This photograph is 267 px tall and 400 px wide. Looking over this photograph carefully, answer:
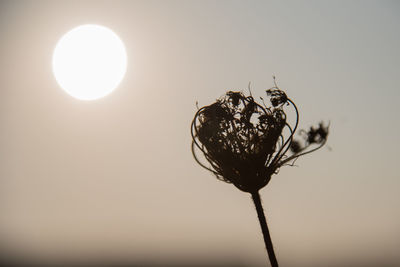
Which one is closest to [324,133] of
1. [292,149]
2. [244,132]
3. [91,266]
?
[292,149]

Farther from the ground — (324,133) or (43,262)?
(43,262)

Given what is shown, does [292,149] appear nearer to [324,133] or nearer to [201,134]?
[324,133]

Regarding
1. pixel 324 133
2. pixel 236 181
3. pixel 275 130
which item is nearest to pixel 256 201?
pixel 236 181

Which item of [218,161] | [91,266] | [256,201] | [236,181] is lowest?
[256,201]

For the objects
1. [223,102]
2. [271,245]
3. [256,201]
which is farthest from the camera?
[223,102]

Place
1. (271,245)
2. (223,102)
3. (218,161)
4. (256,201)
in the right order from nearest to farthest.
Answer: (271,245)
(256,201)
(218,161)
(223,102)

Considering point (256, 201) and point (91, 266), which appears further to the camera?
point (91, 266)

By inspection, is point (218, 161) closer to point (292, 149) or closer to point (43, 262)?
point (292, 149)
